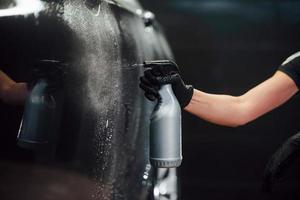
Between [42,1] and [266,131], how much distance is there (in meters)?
0.90

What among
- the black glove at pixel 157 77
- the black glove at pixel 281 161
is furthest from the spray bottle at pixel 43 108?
the black glove at pixel 281 161

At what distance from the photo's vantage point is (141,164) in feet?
4.40

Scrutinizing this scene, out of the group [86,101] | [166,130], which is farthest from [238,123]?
[86,101]

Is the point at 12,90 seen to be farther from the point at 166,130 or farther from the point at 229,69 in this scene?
the point at 229,69

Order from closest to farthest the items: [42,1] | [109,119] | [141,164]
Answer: [42,1] → [109,119] → [141,164]

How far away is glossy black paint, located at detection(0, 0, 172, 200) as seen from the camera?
110 centimetres

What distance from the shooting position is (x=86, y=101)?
1.17m

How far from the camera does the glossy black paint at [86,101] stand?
1100 millimetres

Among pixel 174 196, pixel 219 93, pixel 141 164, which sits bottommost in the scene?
pixel 174 196

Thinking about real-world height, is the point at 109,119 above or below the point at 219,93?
below

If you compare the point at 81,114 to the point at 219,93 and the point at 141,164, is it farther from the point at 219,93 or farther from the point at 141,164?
the point at 219,93

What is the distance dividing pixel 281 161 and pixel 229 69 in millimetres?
382

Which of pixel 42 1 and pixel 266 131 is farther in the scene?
pixel 266 131

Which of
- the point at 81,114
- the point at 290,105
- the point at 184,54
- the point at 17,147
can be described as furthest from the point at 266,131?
the point at 17,147
